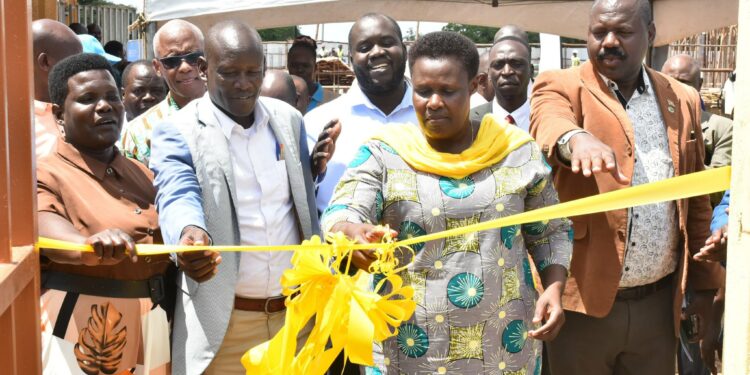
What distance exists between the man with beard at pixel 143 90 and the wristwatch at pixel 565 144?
332 cm

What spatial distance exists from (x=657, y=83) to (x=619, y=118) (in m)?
0.33

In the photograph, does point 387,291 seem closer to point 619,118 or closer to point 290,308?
point 290,308

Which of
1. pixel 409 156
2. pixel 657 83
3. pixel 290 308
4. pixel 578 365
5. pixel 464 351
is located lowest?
pixel 578 365

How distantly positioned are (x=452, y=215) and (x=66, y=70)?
183 cm

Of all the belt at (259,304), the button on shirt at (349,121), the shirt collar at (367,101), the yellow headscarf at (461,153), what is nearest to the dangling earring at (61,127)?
the belt at (259,304)

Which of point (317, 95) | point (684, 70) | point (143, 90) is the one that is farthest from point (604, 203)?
point (317, 95)

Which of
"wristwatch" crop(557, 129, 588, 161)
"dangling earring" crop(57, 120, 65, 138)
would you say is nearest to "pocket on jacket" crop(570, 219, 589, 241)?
"wristwatch" crop(557, 129, 588, 161)

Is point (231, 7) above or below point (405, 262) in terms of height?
above

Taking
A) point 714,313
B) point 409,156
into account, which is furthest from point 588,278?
point 409,156

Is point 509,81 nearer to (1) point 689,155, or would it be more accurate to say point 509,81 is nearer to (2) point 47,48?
(1) point 689,155

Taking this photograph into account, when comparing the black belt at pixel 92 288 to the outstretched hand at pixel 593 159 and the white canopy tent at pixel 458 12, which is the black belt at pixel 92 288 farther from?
the white canopy tent at pixel 458 12

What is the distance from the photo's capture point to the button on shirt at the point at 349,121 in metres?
4.55

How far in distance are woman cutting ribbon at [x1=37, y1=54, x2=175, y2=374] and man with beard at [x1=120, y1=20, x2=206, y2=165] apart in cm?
95

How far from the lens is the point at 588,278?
13.2 feet
